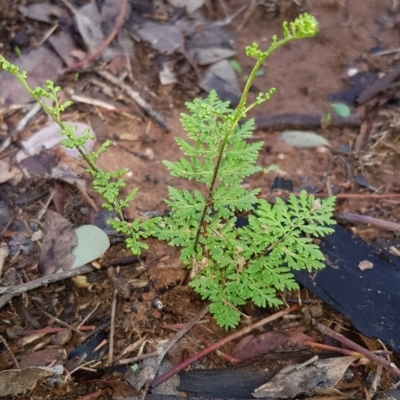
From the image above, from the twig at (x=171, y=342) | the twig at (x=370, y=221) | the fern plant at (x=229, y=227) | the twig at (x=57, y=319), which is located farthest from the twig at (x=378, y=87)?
the twig at (x=57, y=319)

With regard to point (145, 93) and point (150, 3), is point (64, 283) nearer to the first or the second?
point (145, 93)

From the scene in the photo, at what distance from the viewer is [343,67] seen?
431 cm

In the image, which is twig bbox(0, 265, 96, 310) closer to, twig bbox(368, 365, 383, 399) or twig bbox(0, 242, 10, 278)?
twig bbox(0, 242, 10, 278)

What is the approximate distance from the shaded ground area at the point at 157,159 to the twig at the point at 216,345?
5 centimetres

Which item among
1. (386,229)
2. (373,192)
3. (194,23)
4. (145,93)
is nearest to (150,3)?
(194,23)

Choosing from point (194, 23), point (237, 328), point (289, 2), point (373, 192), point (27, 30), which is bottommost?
point (373, 192)

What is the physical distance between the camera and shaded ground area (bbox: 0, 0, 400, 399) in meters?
2.65

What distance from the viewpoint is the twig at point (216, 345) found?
250 cm

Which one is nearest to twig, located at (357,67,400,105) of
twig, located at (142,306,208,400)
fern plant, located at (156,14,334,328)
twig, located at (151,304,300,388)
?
fern plant, located at (156,14,334,328)

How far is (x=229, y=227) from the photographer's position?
7.98 ft

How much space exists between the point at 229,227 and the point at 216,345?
672 mm

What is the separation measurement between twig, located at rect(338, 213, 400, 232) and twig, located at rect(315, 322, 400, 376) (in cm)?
75

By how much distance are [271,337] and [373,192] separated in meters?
1.31

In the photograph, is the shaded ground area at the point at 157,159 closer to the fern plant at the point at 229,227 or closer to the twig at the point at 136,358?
the twig at the point at 136,358
